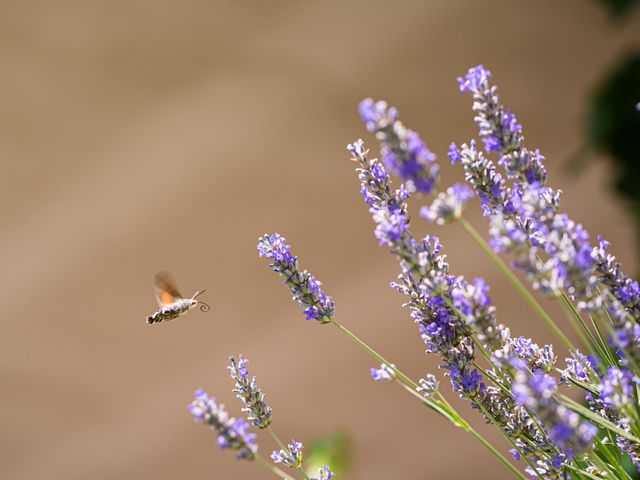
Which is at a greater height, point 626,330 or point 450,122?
point 450,122

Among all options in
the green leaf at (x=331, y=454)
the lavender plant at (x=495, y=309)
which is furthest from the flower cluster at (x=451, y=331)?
the green leaf at (x=331, y=454)

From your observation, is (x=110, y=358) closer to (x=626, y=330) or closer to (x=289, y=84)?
(x=289, y=84)

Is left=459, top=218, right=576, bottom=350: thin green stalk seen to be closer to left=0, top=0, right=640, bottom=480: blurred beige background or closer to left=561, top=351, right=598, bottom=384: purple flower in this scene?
left=561, top=351, right=598, bottom=384: purple flower

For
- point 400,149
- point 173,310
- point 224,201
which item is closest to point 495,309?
point 400,149

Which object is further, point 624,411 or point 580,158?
point 580,158

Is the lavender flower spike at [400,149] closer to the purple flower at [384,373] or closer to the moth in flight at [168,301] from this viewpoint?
the purple flower at [384,373]

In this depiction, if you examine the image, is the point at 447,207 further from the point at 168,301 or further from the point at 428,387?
the point at 168,301

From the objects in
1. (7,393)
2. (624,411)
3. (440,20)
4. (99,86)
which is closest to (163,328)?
(7,393)
